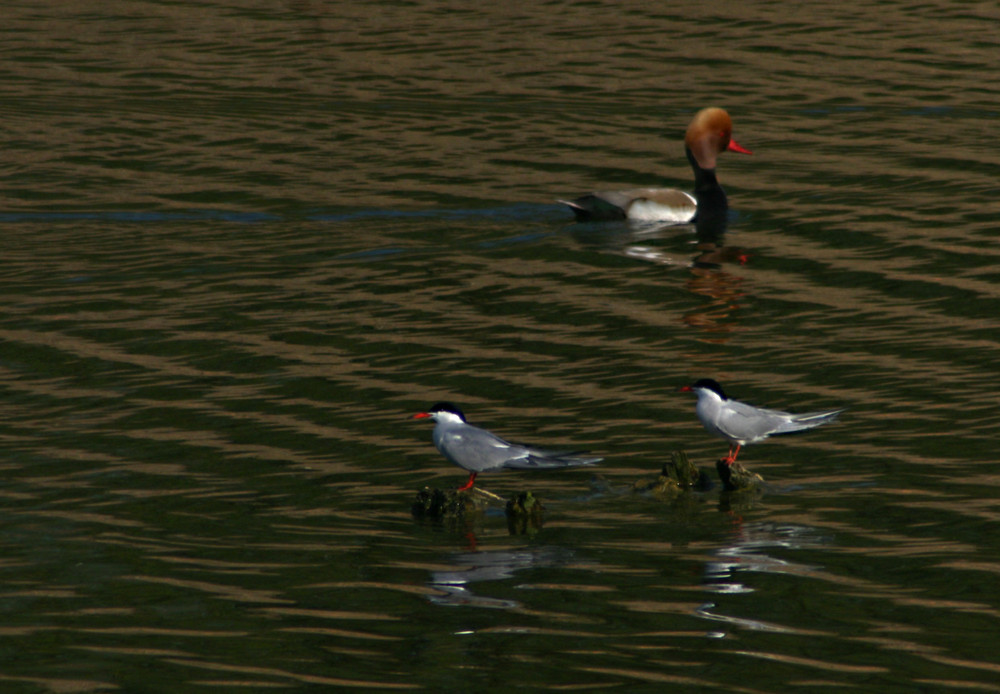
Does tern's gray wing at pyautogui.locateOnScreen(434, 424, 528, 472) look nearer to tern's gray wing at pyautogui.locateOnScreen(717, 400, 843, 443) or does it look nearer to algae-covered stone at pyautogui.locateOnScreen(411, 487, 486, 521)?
algae-covered stone at pyautogui.locateOnScreen(411, 487, 486, 521)

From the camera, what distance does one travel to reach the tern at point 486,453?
32.8 feet

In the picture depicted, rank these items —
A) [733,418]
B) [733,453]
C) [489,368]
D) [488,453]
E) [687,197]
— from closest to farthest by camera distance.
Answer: [488,453], [733,418], [733,453], [489,368], [687,197]

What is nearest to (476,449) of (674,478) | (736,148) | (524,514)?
(524,514)

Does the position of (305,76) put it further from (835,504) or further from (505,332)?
(835,504)

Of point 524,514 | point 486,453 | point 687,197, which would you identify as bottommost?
point 524,514

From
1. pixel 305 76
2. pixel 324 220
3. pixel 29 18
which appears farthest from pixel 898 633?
pixel 29 18

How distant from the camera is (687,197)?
1975 centimetres

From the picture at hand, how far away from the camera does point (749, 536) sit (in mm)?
9461

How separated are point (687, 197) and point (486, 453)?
34.0 ft

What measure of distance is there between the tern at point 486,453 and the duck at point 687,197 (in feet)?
30.0

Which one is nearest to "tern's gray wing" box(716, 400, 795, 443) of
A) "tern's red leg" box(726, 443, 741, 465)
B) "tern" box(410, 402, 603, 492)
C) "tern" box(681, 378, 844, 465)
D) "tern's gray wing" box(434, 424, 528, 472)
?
"tern" box(681, 378, 844, 465)

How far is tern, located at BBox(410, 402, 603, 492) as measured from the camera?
32.8 feet

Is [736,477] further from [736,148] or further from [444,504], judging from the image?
[736,148]

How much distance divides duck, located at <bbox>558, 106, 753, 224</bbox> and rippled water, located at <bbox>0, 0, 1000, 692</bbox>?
0.41 m
